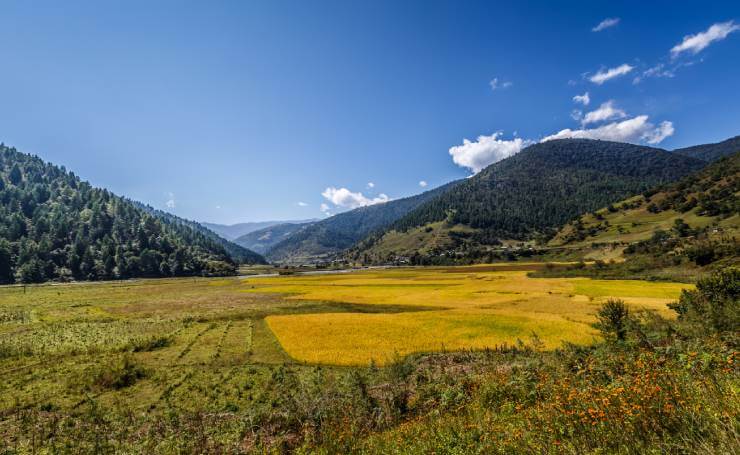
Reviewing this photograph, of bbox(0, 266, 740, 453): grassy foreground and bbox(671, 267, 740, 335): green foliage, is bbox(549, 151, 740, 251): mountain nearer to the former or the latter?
bbox(671, 267, 740, 335): green foliage

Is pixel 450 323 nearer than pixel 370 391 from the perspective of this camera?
No

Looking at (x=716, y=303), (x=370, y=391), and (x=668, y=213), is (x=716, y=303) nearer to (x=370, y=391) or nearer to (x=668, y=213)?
(x=370, y=391)

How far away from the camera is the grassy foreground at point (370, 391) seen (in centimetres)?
599

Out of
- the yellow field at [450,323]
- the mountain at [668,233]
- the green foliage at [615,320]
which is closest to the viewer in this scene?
the green foliage at [615,320]

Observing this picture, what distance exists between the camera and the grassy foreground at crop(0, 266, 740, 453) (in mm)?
5988

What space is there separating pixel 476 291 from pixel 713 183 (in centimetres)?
15747

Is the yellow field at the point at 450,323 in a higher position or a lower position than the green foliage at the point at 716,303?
lower

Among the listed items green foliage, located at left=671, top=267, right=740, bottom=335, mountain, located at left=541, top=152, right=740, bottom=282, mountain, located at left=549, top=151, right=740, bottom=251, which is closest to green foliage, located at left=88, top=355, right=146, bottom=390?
green foliage, located at left=671, top=267, right=740, bottom=335

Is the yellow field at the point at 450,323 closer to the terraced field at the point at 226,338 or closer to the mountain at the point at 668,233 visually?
the terraced field at the point at 226,338

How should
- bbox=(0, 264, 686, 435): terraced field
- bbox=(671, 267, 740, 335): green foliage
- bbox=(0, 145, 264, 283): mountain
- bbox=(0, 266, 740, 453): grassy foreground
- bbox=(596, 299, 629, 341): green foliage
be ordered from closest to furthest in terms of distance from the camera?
bbox=(0, 266, 740, 453): grassy foreground
bbox=(0, 264, 686, 435): terraced field
bbox=(671, 267, 740, 335): green foliage
bbox=(596, 299, 629, 341): green foliage
bbox=(0, 145, 264, 283): mountain

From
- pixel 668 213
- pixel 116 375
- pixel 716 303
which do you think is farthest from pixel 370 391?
pixel 668 213

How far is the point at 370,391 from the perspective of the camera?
50.7 ft

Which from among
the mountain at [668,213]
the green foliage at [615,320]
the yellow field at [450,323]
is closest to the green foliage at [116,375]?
the yellow field at [450,323]

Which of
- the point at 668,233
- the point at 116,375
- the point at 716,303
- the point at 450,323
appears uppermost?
the point at 116,375
